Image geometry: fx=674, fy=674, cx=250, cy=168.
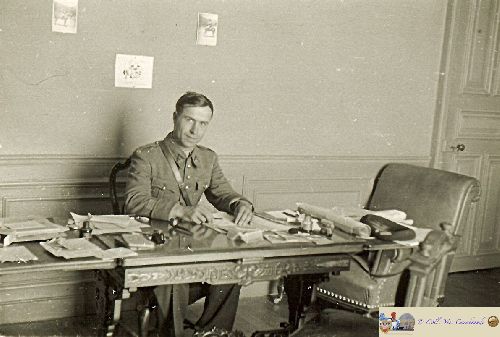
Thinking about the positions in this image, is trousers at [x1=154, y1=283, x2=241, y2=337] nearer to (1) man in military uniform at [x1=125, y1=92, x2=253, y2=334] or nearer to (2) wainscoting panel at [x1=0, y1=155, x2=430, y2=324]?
(1) man in military uniform at [x1=125, y1=92, x2=253, y2=334]

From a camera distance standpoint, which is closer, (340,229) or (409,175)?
(340,229)

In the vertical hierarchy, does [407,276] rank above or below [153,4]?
below

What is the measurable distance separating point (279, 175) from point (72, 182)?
4.69 feet

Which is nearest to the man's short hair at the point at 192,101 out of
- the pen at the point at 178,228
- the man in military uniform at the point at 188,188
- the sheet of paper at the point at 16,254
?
the man in military uniform at the point at 188,188

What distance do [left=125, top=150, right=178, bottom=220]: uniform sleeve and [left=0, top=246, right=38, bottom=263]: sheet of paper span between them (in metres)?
0.80

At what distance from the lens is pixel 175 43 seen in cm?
416

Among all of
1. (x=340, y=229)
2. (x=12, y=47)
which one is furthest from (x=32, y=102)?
(x=340, y=229)

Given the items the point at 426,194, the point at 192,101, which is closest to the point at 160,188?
the point at 192,101

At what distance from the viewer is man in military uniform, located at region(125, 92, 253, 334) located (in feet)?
10.8

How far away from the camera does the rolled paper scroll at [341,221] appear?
10.9ft

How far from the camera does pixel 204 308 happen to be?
3.41 metres

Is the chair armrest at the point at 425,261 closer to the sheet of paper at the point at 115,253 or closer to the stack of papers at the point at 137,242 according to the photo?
the stack of papers at the point at 137,242

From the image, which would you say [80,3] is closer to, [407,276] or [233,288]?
[233,288]

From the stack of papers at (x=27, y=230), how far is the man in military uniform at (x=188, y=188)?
50 cm
